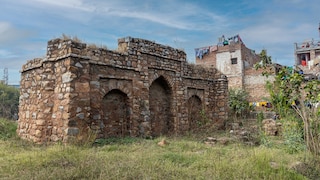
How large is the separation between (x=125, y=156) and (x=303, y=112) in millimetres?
4564

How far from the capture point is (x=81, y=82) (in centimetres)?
824

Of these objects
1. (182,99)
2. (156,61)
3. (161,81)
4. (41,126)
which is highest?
(156,61)

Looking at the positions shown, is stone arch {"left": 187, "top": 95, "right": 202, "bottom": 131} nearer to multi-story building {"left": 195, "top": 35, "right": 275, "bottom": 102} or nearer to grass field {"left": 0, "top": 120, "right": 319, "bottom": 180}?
grass field {"left": 0, "top": 120, "right": 319, "bottom": 180}

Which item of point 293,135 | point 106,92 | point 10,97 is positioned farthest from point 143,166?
point 10,97

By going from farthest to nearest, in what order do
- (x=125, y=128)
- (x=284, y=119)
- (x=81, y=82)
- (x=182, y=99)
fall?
(x=182, y=99), (x=125, y=128), (x=81, y=82), (x=284, y=119)

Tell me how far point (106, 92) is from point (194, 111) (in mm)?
5599

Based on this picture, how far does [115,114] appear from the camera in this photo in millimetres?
9555

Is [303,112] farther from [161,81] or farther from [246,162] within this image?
[161,81]

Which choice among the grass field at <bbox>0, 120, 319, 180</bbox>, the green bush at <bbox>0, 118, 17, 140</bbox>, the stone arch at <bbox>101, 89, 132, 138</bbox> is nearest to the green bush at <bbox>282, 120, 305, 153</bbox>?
the grass field at <bbox>0, 120, 319, 180</bbox>

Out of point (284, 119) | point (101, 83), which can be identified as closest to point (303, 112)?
point (284, 119)

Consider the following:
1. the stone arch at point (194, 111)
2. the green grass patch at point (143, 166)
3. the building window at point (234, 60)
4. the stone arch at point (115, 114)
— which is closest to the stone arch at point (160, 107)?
the stone arch at point (194, 111)

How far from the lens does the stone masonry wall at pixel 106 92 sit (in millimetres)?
8164

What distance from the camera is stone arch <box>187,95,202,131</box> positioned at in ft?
41.7

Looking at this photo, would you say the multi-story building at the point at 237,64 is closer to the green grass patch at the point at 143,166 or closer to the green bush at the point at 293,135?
the green bush at the point at 293,135
